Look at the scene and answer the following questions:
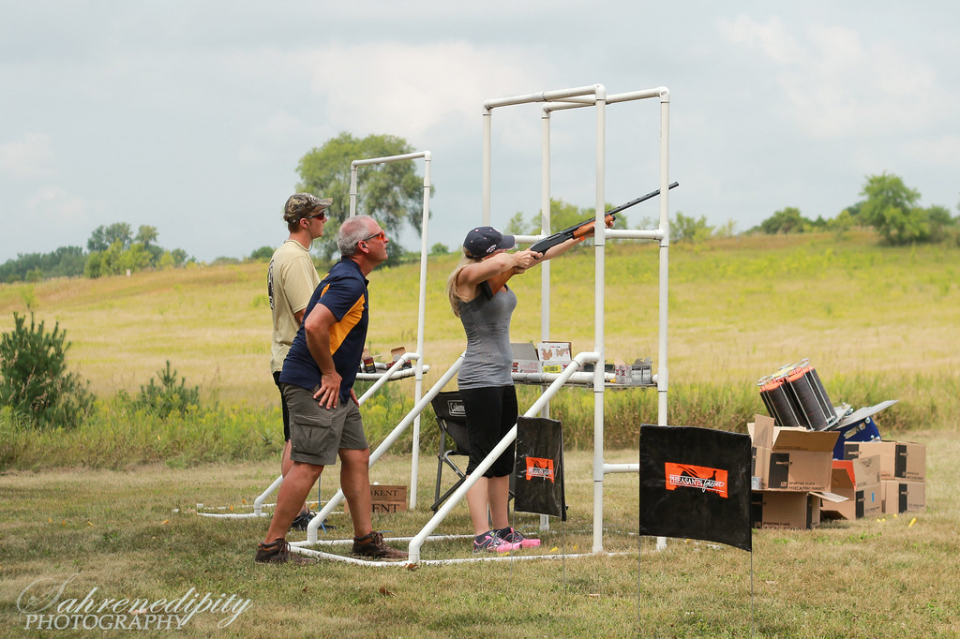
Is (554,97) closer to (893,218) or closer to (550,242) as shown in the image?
(550,242)

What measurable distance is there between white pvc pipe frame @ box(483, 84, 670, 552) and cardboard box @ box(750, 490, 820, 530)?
3.47 feet

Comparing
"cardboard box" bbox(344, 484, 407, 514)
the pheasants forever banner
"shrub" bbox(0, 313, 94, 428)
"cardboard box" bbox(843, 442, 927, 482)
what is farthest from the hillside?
the pheasants forever banner

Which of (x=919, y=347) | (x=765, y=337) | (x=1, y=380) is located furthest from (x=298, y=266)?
(x=765, y=337)

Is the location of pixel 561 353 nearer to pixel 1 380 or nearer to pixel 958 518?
pixel 958 518

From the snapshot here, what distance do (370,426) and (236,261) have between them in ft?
118

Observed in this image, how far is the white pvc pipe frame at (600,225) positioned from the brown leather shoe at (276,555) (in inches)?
58.7

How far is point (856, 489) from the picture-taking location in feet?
21.7

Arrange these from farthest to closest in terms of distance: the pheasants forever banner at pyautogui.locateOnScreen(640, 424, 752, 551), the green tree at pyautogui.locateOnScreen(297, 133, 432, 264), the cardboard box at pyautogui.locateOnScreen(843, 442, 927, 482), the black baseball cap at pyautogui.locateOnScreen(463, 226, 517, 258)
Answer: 1. the green tree at pyautogui.locateOnScreen(297, 133, 432, 264)
2. the cardboard box at pyautogui.locateOnScreen(843, 442, 927, 482)
3. the black baseball cap at pyautogui.locateOnScreen(463, 226, 517, 258)
4. the pheasants forever banner at pyautogui.locateOnScreen(640, 424, 752, 551)

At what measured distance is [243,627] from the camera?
361cm

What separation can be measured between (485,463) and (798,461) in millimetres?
2307

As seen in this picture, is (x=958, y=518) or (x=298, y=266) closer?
(x=298, y=266)

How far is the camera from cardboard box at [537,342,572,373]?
18.3ft

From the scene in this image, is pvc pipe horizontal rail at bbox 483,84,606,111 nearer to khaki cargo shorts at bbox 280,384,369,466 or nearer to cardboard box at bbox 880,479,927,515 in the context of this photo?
khaki cargo shorts at bbox 280,384,369,466

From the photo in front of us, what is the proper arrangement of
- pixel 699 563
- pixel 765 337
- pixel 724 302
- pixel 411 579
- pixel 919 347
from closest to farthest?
pixel 411 579
pixel 699 563
pixel 919 347
pixel 765 337
pixel 724 302
